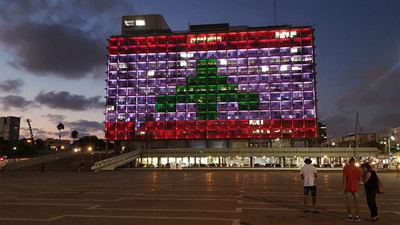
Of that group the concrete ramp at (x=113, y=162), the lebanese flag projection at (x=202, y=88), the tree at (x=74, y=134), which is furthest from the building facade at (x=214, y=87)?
the tree at (x=74, y=134)


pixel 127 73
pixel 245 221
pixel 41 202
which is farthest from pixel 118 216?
pixel 127 73

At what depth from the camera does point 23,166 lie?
244 ft

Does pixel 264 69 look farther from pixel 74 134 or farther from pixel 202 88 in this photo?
pixel 74 134

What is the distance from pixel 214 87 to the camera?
122375 mm

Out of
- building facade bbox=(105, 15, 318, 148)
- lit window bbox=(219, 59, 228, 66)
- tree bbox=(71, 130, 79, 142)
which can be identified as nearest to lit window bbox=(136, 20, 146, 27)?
building facade bbox=(105, 15, 318, 148)

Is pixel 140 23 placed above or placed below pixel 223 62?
above

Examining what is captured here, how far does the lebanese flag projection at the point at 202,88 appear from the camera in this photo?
117375 mm

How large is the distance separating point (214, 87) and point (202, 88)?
13.8ft

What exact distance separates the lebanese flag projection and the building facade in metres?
0.33

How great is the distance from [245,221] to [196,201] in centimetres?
560

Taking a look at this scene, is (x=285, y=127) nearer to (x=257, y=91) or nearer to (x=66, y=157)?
(x=257, y=91)

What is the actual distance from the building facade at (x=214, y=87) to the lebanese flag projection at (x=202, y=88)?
33cm

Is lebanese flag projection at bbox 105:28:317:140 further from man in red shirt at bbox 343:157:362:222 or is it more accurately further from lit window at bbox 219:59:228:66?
man in red shirt at bbox 343:157:362:222

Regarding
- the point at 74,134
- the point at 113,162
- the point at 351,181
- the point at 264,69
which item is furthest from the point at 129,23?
the point at 351,181
